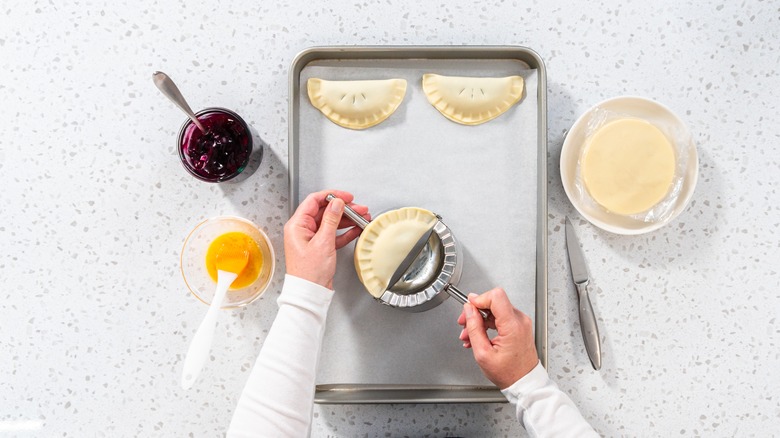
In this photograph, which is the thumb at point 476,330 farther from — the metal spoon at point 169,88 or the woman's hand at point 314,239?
the metal spoon at point 169,88

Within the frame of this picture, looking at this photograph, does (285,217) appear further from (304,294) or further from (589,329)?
(589,329)

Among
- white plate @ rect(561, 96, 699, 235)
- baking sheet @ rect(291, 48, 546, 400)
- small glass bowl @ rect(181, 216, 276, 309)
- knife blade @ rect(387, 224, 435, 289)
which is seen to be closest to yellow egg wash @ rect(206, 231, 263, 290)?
small glass bowl @ rect(181, 216, 276, 309)

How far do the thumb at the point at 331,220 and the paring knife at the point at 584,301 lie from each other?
39cm

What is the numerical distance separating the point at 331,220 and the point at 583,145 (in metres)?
0.44

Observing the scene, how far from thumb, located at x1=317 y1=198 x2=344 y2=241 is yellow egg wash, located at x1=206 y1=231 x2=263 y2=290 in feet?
0.44

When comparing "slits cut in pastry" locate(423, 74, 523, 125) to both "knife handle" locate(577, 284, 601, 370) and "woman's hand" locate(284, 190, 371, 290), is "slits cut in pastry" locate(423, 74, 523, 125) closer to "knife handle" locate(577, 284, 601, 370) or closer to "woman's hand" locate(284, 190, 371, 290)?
"woman's hand" locate(284, 190, 371, 290)

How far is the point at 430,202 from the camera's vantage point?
952 mm

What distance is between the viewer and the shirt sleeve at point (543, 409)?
833mm

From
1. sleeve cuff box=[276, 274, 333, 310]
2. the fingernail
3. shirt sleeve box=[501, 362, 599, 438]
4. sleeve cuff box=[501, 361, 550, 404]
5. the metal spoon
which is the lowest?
shirt sleeve box=[501, 362, 599, 438]

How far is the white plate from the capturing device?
3.10 feet

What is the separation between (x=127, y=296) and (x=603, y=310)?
819 millimetres

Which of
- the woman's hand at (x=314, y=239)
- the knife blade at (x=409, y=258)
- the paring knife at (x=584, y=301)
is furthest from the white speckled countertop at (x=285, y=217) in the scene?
the knife blade at (x=409, y=258)

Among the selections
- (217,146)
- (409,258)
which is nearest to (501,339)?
(409,258)

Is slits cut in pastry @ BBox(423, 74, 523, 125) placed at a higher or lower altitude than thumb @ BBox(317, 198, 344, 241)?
higher
